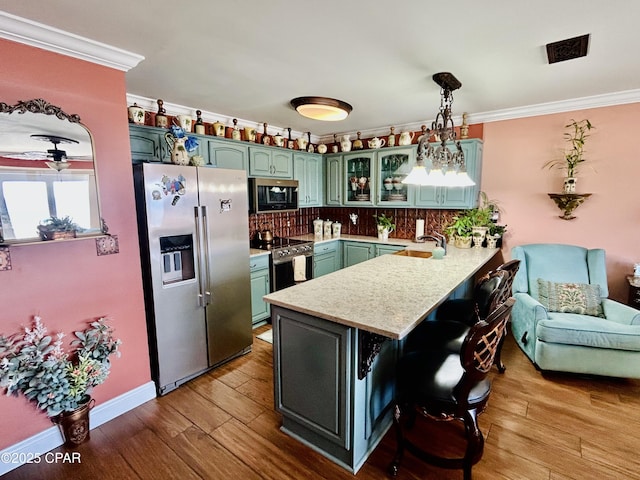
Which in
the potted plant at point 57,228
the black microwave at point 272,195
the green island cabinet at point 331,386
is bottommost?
the green island cabinet at point 331,386

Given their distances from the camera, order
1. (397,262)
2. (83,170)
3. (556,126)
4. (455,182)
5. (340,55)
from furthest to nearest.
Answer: (556,126), (397,262), (455,182), (340,55), (83,170)

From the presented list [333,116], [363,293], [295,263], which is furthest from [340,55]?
[295,263]

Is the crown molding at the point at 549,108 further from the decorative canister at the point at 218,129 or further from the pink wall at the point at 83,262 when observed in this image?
the pink wall at the point at 83,262

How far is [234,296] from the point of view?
2.99m

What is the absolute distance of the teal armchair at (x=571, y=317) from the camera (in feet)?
8.04

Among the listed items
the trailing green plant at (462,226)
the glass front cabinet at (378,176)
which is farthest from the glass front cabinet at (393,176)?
the trailing green plant at (462,226)

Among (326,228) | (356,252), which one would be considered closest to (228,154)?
(326,228)

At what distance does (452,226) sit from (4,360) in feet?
13.4

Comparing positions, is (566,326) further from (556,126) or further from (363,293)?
(556,126)

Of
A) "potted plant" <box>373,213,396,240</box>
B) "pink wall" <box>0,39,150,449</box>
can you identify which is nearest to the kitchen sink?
"potted plant" <box>373,213,396,240</box>

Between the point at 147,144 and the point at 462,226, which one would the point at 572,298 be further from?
the point at 147,144

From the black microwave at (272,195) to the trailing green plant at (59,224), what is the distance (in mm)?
2035

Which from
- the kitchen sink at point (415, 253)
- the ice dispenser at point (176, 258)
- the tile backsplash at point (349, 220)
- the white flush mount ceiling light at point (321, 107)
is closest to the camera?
the ice dispenser at point (176, 258)

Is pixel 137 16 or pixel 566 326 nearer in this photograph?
pixel 137 16
